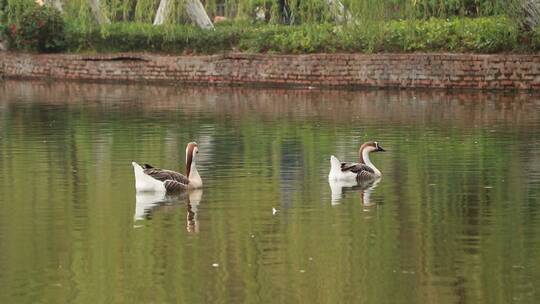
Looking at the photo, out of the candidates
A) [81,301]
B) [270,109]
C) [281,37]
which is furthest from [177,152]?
[281,37]

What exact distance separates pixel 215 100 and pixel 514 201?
21644 millimetres

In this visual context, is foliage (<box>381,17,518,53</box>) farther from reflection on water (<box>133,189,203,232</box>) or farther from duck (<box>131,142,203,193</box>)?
reflection on water (<box>133,189,203,232</box>)

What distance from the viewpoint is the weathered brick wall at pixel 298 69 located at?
40031mm

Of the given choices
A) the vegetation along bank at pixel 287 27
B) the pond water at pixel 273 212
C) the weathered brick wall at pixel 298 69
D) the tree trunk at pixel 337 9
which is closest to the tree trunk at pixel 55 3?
A: the vegetation along bank at pixel 287 27

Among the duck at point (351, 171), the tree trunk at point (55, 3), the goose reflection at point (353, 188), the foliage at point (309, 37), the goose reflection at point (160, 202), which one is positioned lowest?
the goose reflection at point (353, 188)

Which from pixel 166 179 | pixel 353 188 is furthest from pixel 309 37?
pixel 166 179

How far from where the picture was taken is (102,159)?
23.8 m

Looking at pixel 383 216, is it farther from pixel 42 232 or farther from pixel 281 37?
pixel 281 37

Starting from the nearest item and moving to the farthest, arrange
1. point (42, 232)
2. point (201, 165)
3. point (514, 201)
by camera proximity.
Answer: point (42, 232) → point (514, 201) → point (201, 165)

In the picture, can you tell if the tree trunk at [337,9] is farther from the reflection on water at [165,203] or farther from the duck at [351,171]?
the reflection on water at [165,203]

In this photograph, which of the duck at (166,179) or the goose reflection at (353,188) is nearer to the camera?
the goose reflection at (353,188)

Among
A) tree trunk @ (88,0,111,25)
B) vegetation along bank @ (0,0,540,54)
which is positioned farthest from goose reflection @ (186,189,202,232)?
tree trunk @ (88,0,111,25)

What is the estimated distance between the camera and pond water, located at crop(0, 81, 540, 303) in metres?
13.0

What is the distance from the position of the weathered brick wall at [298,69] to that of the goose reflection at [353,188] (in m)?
19.2
